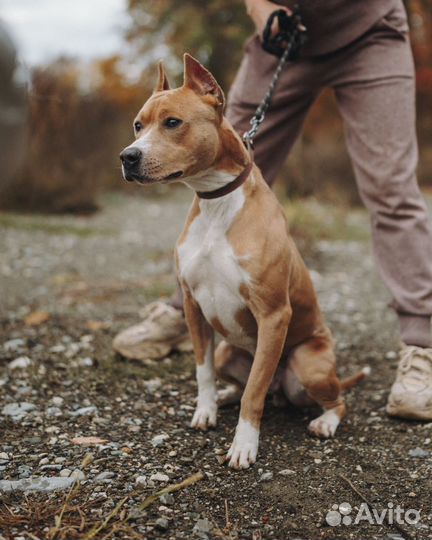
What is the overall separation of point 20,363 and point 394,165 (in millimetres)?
2130

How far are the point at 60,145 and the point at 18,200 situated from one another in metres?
1.76

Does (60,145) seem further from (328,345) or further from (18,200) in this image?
(328,345)

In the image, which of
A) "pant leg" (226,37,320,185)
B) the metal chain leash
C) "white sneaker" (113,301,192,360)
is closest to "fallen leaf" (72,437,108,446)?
"white sneaker" (113,301,192,360)

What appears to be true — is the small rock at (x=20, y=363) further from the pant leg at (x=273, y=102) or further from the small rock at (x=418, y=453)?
the small rock at (x=418, y=453)

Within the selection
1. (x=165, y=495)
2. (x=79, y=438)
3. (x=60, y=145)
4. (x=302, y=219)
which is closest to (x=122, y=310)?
(x=79, y=438)

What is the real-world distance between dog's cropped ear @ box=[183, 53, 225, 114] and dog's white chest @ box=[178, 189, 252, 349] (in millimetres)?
366

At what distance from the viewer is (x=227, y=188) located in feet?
8.63

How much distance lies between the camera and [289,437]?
2.85m

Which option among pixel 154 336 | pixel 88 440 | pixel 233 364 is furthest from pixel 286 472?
pixel 154 336

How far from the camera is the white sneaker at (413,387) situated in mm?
3000

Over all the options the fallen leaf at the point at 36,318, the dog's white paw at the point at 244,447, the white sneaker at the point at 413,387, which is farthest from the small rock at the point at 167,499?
the fallen leaf at the point at 36,318

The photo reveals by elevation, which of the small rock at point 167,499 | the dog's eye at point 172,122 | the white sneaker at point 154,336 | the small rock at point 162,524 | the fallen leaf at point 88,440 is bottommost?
the white sneaker at point 154,336

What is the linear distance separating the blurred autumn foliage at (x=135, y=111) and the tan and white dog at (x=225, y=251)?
569 cm

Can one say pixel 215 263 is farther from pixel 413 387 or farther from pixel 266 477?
pixel 413 387
